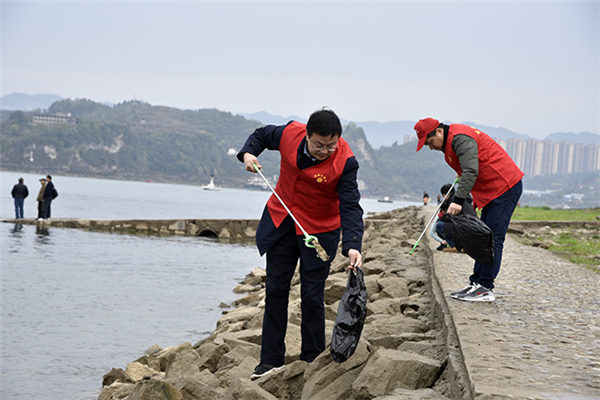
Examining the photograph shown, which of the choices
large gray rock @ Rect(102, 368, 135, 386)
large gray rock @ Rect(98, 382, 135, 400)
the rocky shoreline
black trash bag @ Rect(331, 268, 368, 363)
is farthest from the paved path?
large gray rock @ Rect(102, 368, 135, 386)

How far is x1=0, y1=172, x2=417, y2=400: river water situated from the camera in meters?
7.37

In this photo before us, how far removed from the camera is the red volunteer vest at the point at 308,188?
3677 millimetres

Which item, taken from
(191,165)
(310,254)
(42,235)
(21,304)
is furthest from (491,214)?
(191,165)

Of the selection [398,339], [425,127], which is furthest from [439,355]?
[425,127]

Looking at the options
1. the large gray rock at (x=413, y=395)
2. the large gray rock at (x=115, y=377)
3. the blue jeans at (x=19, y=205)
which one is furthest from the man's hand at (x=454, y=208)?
the blue jeans at (x=19, y=205)

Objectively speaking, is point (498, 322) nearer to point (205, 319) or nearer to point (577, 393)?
point (577, 393)

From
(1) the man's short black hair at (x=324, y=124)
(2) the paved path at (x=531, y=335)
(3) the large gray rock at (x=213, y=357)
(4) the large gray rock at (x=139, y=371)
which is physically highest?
(1) the man's short black hair at (x=324, y=124)

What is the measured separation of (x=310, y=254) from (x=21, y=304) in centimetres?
906

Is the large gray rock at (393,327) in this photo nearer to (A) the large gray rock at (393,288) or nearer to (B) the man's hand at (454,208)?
(B) the man's hand at (454,208)

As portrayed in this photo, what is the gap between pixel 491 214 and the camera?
4.91 metres

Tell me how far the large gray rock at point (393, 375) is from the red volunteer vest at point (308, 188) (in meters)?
0.96

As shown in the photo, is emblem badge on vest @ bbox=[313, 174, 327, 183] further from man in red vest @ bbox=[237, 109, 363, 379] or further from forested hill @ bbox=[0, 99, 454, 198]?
Result: forested hill @ bbox=[0, 99, 454, 198]

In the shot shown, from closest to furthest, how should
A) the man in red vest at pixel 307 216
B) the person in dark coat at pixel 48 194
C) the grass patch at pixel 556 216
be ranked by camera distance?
the man in red vest at pixel 307 216
the grass patch at pixel 556 216
the person in dark coat at pixel 48 194

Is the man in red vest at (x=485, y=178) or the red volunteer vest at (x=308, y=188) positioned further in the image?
the man in red vest at (x=485, y=178)
